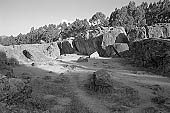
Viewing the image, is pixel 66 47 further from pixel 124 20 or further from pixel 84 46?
pixel 124 20

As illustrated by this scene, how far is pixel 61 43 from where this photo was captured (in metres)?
64.4

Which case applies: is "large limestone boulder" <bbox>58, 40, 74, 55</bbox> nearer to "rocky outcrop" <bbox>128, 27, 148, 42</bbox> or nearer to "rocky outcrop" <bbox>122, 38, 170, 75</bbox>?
"rocky outcrop" <bbox>128, 27, 148, 42</bbox>

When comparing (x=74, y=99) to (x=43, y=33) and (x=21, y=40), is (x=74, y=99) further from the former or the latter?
(x=21, y=40)

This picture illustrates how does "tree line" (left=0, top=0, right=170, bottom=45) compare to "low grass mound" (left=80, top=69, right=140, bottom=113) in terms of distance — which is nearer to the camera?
"low grass mound" (left=80, top=69, right=140, bottom=113)

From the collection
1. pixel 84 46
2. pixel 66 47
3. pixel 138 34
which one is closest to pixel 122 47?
pixel 138 34

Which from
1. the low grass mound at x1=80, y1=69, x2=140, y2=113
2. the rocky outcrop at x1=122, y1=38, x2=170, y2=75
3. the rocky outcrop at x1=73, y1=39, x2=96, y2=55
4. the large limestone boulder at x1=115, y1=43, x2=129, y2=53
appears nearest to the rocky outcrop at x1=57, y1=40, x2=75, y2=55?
the rocky outcrop at x1=73, y1=39, x2=96, y2=55

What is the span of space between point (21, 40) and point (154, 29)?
80.9m

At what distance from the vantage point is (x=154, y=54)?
28.7 metres

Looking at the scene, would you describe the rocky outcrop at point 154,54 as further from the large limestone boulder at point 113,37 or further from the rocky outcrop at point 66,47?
the rocky outcrop at point 66,47

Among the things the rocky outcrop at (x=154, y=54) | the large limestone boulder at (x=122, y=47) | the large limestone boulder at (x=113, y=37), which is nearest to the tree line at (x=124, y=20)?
the large limestone boulder at (x=113, y=37)

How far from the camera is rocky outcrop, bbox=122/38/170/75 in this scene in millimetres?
25841

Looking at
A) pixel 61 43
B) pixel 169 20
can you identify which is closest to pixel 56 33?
pixel 61 43

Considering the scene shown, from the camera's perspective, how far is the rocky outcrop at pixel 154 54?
25841mm

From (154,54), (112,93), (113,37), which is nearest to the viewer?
(112,93)
